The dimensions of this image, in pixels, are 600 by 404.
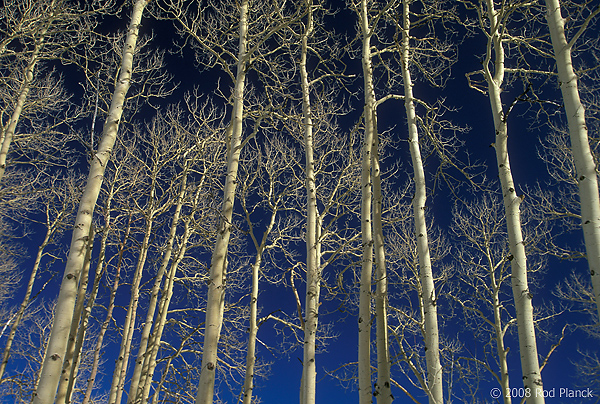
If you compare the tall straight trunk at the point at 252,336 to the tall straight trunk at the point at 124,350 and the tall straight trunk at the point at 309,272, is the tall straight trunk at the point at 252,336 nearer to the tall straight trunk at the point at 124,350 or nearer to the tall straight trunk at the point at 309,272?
the tall straight trunk at the point at 309,272

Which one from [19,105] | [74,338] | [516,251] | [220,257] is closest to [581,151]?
[516,251]

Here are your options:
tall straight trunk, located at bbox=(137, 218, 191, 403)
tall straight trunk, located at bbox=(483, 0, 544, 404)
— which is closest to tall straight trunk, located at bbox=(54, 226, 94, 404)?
tall straight trunk, located at bbox=(137, 218, 191, 403)

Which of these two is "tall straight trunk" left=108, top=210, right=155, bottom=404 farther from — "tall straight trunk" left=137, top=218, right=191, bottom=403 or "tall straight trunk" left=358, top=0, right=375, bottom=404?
"tall straight trunk" left=358, top=0, right=375, bottom=404

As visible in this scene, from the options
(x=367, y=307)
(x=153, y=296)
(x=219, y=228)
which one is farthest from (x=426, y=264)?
(x=153, y=296)

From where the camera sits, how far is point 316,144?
9.34m

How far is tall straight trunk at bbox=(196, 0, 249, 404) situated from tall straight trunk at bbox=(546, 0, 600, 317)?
3.85m

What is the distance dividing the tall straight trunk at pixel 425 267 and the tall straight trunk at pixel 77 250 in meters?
4.05

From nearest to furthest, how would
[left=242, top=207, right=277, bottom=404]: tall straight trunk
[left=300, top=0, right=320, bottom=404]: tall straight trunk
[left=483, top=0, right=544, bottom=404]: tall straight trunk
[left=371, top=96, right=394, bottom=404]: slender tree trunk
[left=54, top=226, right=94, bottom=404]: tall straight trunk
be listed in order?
[left=483, top=0, right=544, bottom=404]: tall straight trunk
[left=371, top=96, right=394, bottom=404]: slender tree trunk
[left=54, top=226, right=94, bottom=404]: tall straight trunk
[left=300, top=0, right=320, bottom=404]: tall straight trunk
[left=242, top=207, right=277, bottom=404]: tall straight trunk

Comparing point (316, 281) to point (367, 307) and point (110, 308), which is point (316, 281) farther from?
point (110, 308)

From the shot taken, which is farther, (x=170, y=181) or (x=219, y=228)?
(x=170, y=181)

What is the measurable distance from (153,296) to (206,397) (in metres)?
4.58

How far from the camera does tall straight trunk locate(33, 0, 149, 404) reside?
3.52 meters

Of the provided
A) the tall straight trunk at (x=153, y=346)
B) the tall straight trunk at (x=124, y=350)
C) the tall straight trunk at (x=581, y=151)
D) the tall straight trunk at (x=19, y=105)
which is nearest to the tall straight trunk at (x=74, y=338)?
the tall straight trunk at (x=153, y=346)

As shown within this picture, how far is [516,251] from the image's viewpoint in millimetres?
4012
